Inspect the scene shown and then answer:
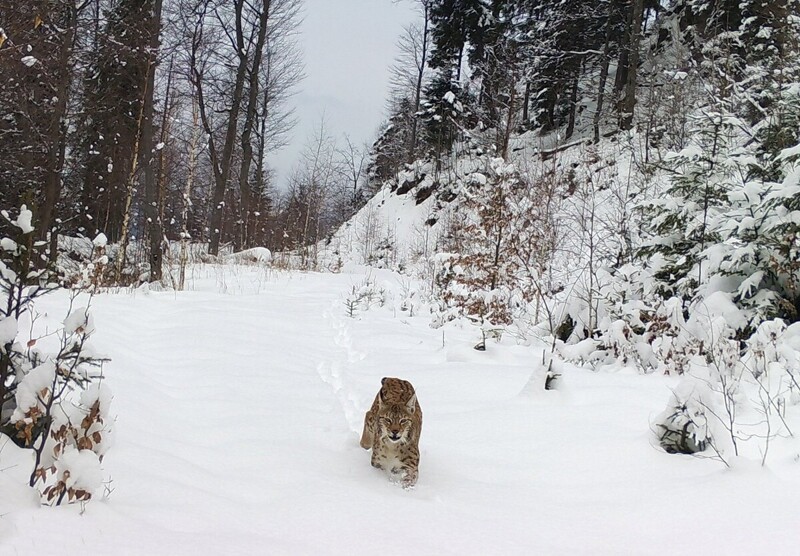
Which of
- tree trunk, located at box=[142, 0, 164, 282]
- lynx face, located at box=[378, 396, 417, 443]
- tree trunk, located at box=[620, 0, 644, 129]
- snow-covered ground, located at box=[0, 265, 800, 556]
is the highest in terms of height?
tree trunk, located at box=[620, 0, 644, 129]

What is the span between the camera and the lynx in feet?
7.84

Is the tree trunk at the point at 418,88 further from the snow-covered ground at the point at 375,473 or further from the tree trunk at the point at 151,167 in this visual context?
the snow-covered ground at the point at 375,473

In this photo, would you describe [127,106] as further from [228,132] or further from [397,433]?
[397,433]

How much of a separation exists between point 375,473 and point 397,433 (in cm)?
34

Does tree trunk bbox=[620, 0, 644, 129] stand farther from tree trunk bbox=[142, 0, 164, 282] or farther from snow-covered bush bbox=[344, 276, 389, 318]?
tree trunk bbox=[142, 0, 164, 282]

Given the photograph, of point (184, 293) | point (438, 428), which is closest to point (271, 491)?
point (438, 428)

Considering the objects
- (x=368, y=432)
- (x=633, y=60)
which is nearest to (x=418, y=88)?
(x=633, y=60)

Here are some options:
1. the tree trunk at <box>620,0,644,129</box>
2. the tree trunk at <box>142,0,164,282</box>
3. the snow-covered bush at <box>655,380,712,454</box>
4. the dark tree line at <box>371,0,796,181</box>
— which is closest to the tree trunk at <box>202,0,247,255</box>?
the tree trunk at <box>142,0,164,282</box>

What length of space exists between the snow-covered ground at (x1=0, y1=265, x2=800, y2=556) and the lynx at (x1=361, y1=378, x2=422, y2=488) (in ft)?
0.34

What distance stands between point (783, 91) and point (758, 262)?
94.5 inches

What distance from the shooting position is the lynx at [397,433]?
2.39 m

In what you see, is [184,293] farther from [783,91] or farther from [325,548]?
[783,91]

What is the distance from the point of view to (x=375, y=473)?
256cm

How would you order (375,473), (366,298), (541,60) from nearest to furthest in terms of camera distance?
1. (375,473)
2. (366,298)
3. (541,60)
